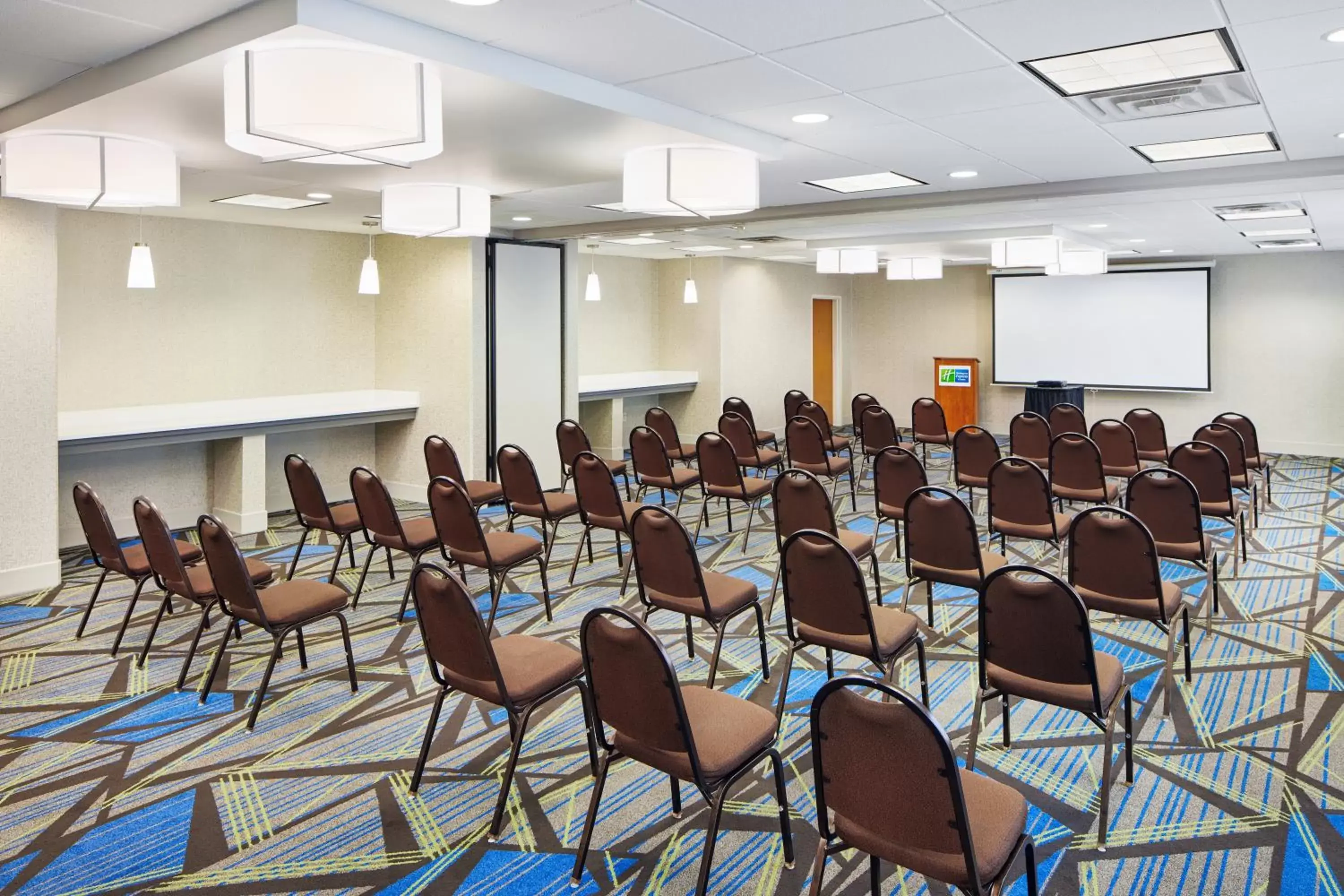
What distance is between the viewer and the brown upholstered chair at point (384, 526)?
5.47 meters

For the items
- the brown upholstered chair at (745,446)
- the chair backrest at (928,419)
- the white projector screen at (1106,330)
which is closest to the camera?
the brown upholstered chair at (745,446)

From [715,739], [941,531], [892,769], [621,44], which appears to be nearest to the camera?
[892,769]

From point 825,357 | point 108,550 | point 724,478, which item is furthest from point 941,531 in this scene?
point 825,357

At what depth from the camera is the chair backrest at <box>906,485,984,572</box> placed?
462 centimetres

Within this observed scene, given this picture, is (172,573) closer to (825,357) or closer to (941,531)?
(941,531)

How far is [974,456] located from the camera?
7.63m

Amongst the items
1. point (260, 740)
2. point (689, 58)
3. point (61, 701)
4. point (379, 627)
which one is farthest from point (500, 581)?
point (689, 58)

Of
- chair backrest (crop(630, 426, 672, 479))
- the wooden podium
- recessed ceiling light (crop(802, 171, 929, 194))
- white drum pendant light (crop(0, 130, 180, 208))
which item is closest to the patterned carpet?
chair backrest (crop(630, 426, 672, 479))

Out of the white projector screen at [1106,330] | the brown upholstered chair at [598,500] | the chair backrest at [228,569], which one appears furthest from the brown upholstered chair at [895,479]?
the white projector screen at [1106,330]

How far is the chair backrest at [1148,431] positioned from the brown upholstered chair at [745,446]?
11.3ft

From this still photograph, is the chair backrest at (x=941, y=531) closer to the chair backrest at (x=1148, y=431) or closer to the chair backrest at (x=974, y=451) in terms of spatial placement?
the chair backrest at (x=974, y=451)

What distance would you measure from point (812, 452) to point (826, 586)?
15.9 feet

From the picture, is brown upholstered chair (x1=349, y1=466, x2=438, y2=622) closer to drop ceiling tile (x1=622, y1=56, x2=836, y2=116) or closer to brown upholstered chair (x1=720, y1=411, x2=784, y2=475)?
drop ceiling tile (x1=622, y1=56, x2=836, y2=116)

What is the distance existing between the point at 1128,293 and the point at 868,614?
40.8 feet
